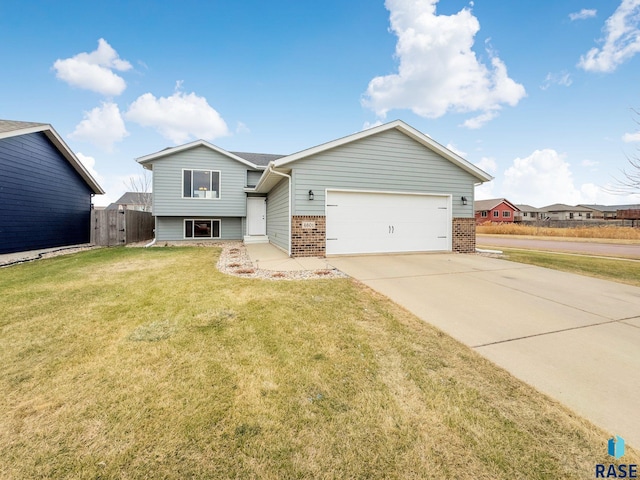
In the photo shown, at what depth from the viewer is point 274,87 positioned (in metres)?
15.2

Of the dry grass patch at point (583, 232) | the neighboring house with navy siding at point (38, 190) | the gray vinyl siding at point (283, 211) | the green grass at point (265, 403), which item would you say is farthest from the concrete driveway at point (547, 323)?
the dry grass patch at point (583, 232)

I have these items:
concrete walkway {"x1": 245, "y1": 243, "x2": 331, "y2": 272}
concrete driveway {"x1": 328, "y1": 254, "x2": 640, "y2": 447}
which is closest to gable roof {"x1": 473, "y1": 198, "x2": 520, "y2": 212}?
concrete driveway {"x1": 328, "y1": 254, "x2": 640, "y2": 447}

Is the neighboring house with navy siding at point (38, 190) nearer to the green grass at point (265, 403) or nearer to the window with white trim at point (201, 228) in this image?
the window with white trim at point (201, 228)

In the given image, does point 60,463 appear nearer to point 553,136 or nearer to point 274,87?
point 274,87

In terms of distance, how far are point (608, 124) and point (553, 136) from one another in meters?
3.96

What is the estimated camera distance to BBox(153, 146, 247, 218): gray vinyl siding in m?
13.7

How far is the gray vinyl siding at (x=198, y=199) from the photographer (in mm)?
13703

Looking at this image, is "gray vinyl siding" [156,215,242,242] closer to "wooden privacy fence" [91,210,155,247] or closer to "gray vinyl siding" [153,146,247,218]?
"gray vinyl siding" [153,146,247,218]

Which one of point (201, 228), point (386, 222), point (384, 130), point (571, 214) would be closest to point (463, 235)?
point (386, 222)

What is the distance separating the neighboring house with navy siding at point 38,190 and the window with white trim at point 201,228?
5198mm

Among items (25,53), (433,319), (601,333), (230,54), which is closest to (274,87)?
(230,54)

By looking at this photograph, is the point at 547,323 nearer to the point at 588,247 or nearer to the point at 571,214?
the point at 588,247

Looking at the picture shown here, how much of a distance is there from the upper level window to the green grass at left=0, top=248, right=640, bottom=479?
36.8 feet

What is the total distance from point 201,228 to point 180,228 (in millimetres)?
1092
